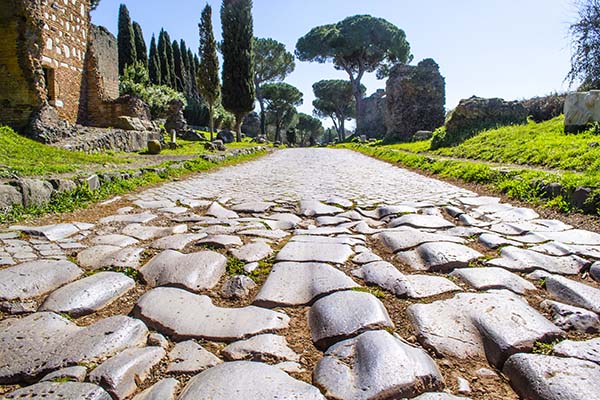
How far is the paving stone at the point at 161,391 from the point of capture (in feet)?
4.00

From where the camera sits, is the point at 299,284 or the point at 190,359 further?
the point at 299,284

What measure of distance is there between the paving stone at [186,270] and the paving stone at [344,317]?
637 millimetres

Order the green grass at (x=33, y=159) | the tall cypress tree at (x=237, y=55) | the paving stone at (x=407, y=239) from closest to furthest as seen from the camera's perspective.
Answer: the paving stone at (x=407, y=239) < the green grass at (x=33, y=159) < the tall cypress tree at (x=237, y=55)

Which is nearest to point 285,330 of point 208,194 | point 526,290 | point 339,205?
point 526,290

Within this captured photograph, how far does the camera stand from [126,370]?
1.33 metres

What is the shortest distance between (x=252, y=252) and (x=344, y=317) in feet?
3.42

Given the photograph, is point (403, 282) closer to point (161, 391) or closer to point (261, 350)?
point (261, 350)

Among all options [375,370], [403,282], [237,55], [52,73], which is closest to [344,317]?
[375,370]

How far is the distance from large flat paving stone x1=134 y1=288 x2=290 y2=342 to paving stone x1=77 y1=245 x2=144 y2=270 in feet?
1.74

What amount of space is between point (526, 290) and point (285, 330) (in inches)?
49.8

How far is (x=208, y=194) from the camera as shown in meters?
5.15

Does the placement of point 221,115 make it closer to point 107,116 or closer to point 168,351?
point 107,116

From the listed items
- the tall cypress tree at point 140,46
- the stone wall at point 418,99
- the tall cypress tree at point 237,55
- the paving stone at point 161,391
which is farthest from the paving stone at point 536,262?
the tall cypress tree at point 140,46

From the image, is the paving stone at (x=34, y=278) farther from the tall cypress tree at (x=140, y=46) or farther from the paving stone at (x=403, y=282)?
the tall cypress tree at (x=140, y=46)
